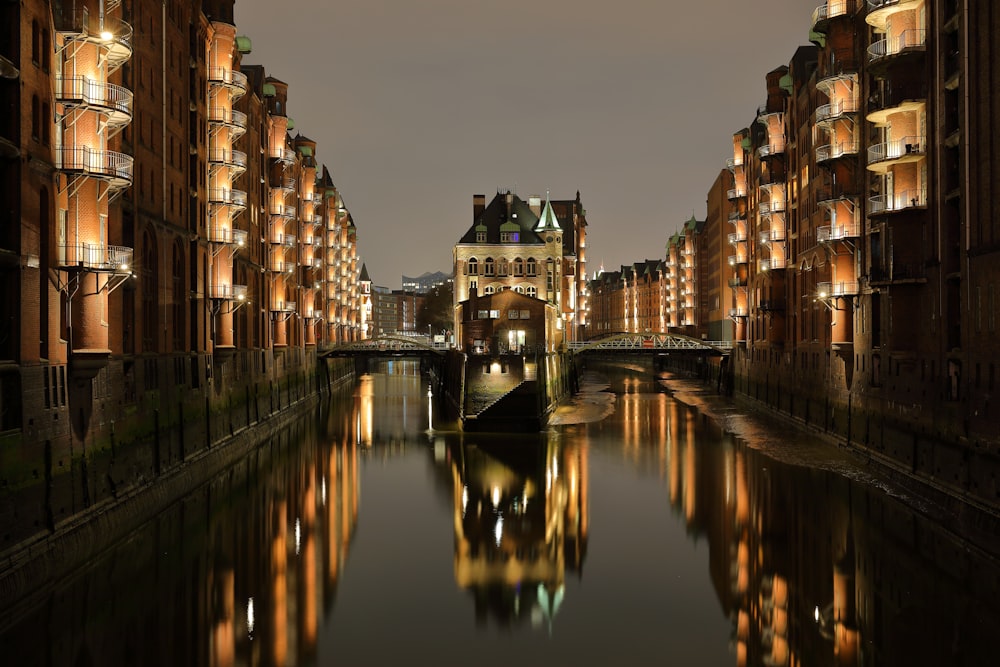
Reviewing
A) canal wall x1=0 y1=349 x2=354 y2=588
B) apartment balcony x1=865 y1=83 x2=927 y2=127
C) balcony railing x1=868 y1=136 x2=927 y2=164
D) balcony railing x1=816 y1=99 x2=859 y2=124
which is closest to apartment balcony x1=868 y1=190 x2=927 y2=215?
balcony railing x1=868 y1=136 x2=927 y2=164

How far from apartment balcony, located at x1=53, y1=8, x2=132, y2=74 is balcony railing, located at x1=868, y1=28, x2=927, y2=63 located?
80.1 feet

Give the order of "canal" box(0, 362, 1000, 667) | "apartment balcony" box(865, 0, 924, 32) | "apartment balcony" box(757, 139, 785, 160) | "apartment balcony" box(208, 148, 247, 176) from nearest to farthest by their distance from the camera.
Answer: "canal" box(0, 362, 1000, 667)
"apartment balcony" box(865, 0, 924, 32)
"apartment balcony" box(208, 148, 247, 176)
"apartment balcony" box(757, 139, 785, 160)

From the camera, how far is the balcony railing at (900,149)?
29406 mm

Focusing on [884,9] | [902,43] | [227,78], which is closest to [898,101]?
[902,43]

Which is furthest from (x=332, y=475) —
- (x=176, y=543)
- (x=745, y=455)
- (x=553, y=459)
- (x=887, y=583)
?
(x=887, y=583)

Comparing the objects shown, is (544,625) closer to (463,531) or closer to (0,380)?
(463,531)

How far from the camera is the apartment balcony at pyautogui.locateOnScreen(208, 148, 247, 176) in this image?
131ft

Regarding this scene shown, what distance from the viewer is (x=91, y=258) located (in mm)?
22828

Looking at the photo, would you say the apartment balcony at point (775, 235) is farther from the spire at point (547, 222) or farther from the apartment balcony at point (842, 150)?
the spire at point (547, 222)

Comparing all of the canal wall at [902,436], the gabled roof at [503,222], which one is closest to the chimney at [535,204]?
the gabled roof at [503,222]

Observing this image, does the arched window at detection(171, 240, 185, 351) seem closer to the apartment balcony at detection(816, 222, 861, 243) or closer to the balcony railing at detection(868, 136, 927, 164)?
the balcony railing at detection(868, 136, 927, 164)

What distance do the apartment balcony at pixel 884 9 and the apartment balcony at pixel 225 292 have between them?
28.8 metres

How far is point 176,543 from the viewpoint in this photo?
81.0 ft

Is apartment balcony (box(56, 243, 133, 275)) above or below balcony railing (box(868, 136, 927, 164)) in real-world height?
below
